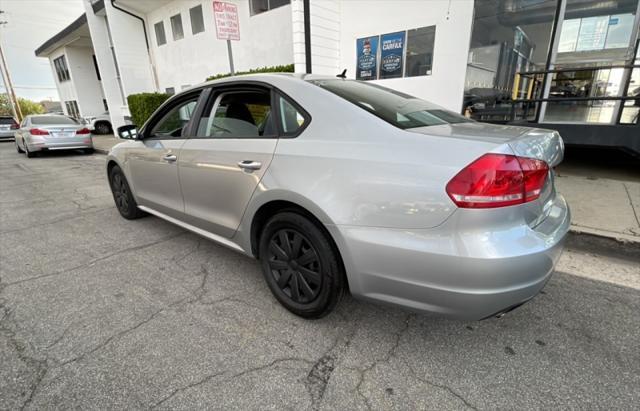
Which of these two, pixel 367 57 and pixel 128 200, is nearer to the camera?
pixel 128 200

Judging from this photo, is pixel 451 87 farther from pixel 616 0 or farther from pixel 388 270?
pixel 388 270

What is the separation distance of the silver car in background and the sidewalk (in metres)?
13.2

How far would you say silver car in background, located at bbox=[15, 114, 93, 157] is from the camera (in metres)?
10.3

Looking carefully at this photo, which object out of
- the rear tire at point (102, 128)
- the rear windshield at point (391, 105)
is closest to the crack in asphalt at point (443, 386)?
the rear windshield at point (391, 105)

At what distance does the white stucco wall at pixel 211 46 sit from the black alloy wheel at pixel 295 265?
9347 mm

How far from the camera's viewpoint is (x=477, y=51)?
23.7ft

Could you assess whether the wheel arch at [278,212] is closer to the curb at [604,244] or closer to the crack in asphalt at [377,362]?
the crack in asphalt at [377,362]

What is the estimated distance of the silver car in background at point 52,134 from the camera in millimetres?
10336

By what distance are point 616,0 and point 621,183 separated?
387 centimetres

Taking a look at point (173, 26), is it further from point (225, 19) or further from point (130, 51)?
point (225, 19)

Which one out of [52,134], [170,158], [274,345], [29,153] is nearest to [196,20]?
[52,134]

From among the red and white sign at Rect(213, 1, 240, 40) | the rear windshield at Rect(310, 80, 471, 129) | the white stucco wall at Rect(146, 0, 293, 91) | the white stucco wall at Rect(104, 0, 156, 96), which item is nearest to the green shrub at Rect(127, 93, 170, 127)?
the white stucco wall at Rect(146, 0, 293, 91)

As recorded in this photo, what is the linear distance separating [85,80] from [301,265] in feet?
99.1

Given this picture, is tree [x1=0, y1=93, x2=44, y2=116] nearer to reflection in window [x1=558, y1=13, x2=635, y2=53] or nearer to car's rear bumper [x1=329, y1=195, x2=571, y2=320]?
reflection in window [x1=558, y1=13, x2=635, y2=53]
